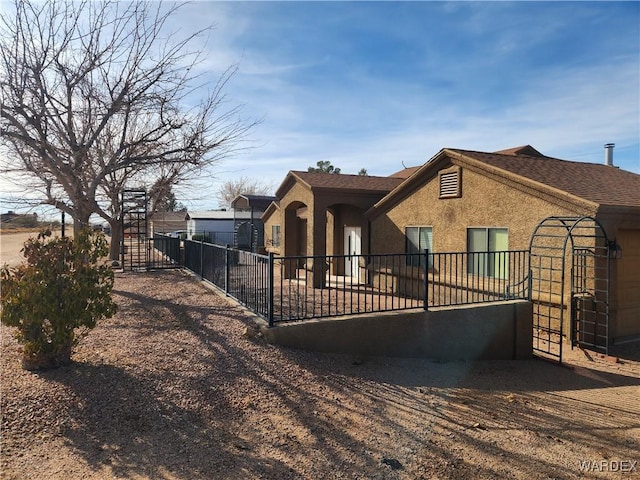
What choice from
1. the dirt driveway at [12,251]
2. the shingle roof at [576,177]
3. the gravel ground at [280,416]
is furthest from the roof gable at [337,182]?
the gravel ground at [280,416]

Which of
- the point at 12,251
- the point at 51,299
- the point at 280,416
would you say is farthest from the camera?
the point at 12,251

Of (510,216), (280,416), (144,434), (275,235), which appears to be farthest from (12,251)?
(280,416)

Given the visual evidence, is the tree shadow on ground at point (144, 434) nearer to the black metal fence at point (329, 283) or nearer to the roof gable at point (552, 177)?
the black metal fence at point (329, 283)

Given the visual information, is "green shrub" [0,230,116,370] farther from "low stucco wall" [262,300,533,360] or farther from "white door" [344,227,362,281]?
"white door" [344,227,362,281]

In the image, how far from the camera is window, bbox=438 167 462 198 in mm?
11150

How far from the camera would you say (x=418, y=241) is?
1260cm

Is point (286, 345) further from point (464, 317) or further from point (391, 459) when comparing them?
point (464, 317)

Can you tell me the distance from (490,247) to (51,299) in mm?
9021

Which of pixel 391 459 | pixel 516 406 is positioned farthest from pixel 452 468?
pixel 516 406

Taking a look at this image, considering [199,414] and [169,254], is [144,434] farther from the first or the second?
[169,254]

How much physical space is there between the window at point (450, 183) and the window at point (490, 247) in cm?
105

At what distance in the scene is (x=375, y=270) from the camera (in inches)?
553

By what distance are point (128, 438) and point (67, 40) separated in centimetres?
890

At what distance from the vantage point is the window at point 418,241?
12.2 m
